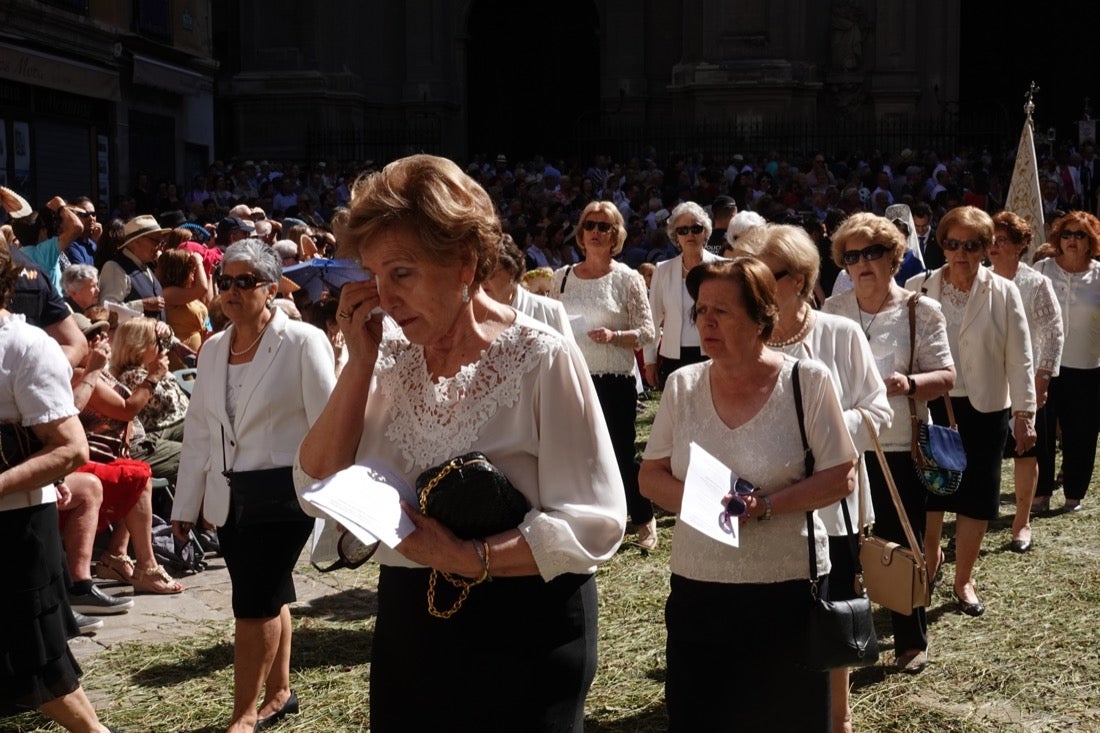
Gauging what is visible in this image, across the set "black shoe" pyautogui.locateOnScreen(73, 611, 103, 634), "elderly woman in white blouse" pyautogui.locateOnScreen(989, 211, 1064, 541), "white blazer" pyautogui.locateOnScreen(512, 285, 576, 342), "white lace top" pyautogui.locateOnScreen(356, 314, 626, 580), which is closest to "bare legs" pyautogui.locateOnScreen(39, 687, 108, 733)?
"white lace top" pyautogui.locateOnScreen(356, 314, 626, 580)

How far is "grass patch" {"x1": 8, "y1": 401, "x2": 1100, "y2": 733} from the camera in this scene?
5.86m

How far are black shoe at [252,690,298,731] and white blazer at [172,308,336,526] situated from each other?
893 millimetres

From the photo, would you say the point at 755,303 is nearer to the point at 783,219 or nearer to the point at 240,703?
the point at 240,703

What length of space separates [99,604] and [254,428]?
288 centimetres

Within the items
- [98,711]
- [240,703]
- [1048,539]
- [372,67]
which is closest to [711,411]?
[240,703]

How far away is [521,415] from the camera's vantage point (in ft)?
10.5

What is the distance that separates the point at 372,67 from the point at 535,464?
3136 centimetres

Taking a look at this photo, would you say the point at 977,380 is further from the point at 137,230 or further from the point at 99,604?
the point at 137,230

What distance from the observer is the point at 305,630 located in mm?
7289

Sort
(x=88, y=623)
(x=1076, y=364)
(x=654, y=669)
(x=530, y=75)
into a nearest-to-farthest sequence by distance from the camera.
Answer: (x=654, y=669) → (x=88, y=623) → (x=1076, y=364) → (x=530, y=75)

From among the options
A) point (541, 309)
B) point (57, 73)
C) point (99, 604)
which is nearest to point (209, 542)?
point (99, 604)

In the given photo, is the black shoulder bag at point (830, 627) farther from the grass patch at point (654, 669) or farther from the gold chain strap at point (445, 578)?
the grass patch at point (654, 669)

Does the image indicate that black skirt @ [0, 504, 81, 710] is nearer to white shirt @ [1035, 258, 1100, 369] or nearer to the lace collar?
the lace collar

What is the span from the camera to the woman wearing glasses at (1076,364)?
999 centimetres
